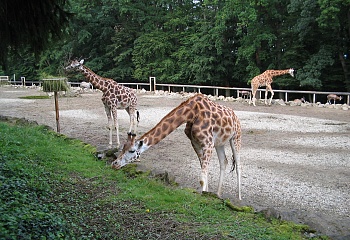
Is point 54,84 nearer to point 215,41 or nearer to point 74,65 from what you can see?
point 74,65

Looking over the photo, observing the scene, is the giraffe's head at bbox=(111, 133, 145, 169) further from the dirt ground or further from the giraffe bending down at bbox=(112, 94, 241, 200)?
the dirt ground

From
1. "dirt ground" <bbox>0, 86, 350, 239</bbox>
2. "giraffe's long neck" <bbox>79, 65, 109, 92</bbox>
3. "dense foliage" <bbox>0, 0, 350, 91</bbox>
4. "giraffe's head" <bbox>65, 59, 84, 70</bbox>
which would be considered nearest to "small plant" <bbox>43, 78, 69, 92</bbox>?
"giraffe's head" <bbox>65, 59, 84, 70</bbox>

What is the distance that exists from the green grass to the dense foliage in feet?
31.6

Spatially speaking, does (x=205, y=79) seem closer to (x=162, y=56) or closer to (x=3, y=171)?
(x=162, y=56)

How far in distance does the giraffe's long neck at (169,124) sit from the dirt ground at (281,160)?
1314mm

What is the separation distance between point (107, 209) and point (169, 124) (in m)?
1.54

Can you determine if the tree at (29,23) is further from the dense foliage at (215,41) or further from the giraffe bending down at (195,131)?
the dense foliage at (215,41)

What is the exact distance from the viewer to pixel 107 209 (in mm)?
3959

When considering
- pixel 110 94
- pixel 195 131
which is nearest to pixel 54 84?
pixel 110 94

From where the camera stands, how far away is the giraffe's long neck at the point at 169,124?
4.94 metres

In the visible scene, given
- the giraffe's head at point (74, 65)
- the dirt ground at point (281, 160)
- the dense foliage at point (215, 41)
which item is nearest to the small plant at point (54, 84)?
the giraffe's head at point (74, 65)

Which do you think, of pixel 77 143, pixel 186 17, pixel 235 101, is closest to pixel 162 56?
pixel 186 17

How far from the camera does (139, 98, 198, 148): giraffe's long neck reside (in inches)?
195

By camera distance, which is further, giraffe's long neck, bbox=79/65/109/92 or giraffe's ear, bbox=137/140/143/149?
giraffe's long neck, bbox=79/65/109/92
